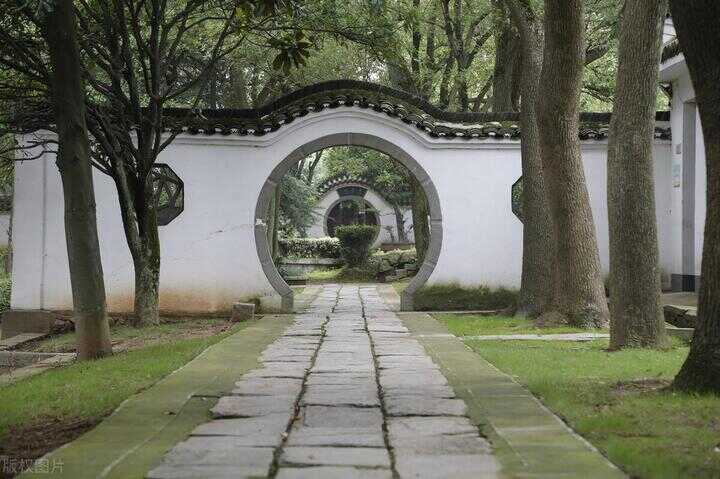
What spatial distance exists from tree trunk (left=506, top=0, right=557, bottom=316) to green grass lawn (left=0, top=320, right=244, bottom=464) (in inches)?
176

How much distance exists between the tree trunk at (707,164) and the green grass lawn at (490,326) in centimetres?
411

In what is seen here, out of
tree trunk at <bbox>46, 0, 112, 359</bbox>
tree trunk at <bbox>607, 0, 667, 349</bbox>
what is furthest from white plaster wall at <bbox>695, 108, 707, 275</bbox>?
tree trunk at <bbox>46, 0, 112, 359</bbox>

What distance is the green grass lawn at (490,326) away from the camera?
9289 millimetres

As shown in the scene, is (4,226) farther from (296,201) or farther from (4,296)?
(4,296)

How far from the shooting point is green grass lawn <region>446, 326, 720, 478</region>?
3.60 meters

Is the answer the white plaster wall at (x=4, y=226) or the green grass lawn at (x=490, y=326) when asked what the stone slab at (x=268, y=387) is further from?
the white plaster wall at (x=4, y=226)

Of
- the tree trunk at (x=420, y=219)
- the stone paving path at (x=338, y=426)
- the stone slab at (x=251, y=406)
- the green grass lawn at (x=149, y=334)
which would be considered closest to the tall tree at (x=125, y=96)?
the green grass lawn at (x=149, y=334)

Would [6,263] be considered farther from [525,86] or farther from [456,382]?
[456,382]

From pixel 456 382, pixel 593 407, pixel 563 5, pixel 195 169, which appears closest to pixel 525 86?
pixel 563 5

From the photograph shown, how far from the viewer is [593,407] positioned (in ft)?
15.8

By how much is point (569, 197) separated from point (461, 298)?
3791mm

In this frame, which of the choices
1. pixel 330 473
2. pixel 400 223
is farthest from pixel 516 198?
pixel 400 223

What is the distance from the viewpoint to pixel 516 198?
12.7 m

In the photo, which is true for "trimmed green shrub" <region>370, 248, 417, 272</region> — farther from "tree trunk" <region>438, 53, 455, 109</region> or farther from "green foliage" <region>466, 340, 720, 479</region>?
"green foliage" <region>466, 340, 720, 479</region>
